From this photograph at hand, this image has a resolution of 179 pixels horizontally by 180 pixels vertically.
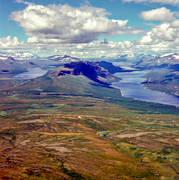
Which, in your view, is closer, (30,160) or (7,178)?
(7,178)

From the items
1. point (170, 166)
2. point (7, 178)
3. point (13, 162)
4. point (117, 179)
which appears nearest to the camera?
point (7, 178)

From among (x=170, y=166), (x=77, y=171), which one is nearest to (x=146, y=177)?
(x=170, y=166)

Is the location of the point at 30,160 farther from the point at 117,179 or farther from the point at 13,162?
the point at 117,179

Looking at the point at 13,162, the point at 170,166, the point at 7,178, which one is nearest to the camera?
the point at 7,178

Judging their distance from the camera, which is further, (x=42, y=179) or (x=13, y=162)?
(x=13, y=162)

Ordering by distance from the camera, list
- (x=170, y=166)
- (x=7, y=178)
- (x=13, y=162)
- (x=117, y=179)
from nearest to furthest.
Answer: (x=7, y=178), (x=117, y=179), (x=13, y=162), (x=170, y=166)

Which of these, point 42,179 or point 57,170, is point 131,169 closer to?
point 57,170

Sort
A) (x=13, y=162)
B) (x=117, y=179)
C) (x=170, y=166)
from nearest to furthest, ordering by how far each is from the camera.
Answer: (x=117, y=179), (x=13, y=162), (x=170, y=166)

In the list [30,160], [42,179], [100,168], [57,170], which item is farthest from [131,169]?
[30,160]
